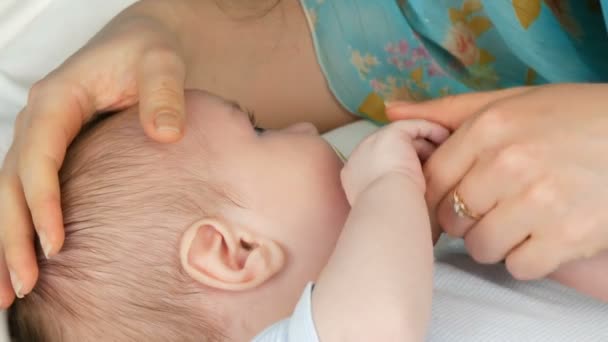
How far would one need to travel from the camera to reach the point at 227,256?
2.52 ft

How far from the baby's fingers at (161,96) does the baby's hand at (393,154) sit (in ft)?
0.67

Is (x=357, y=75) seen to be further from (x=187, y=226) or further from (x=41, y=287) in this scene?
(x=41, y=287)

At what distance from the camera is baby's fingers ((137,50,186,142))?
0.73 metres

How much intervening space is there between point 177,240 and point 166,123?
0.42 feet

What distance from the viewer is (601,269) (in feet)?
2.51

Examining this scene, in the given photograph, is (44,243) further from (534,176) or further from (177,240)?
(534,176)

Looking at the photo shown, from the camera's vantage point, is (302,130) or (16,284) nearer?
(16,284)

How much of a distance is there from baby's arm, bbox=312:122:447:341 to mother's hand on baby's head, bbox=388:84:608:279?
0.20ft

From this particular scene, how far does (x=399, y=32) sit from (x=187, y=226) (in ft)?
1.81

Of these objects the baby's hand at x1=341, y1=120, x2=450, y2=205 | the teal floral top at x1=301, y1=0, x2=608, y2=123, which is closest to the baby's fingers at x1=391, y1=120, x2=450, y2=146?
the baby's hand at x1=341, y1=120, x2=450, y2=205

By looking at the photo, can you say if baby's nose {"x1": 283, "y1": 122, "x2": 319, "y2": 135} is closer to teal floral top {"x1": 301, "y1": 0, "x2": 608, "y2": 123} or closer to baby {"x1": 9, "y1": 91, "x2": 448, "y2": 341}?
baby {"x1": 9, "y1": 91, "x2": 448, "y2": 341}

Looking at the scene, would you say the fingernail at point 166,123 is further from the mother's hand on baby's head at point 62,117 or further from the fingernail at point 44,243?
the fingernail at point 44,243

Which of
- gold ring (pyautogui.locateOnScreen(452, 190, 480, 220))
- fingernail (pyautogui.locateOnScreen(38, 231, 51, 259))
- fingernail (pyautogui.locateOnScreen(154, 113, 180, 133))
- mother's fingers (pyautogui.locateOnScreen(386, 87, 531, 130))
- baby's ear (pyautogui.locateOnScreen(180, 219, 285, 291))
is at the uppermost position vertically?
fingernail (pyautogui.locateOnScreen(154, 113, 180, 133))

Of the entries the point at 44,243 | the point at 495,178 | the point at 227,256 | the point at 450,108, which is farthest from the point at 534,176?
the point at 44,243
